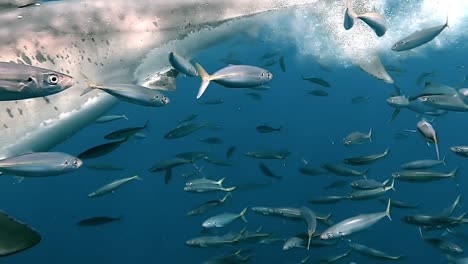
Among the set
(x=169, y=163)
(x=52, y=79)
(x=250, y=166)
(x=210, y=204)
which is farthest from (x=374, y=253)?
(x=250, y=166)

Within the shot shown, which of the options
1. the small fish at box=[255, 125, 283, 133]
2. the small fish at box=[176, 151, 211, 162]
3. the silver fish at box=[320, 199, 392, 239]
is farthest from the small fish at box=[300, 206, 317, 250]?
the small fish at box=[255, 125, 283, 133]

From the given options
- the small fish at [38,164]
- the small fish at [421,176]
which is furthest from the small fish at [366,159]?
the small fish at [38,164]

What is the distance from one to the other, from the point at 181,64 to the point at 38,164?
1.39m

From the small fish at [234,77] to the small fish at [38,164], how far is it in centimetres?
111

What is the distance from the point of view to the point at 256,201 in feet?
129

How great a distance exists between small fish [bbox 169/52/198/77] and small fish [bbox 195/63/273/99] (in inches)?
7.4

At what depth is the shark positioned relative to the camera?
134 inches

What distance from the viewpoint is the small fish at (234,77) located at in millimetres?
3697

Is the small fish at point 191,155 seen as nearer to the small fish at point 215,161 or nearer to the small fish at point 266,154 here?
the small fish at point 266,154

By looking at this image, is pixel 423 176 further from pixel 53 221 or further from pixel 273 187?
pixel 53 221

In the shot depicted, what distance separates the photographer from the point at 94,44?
3691 mm

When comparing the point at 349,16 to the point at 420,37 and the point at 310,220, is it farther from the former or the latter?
the point at 310,220

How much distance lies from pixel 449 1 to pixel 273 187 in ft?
97.3

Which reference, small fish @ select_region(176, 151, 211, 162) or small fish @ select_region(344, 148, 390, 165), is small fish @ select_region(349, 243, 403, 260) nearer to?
small fish @ select_region(344, 148, 390, 165)
